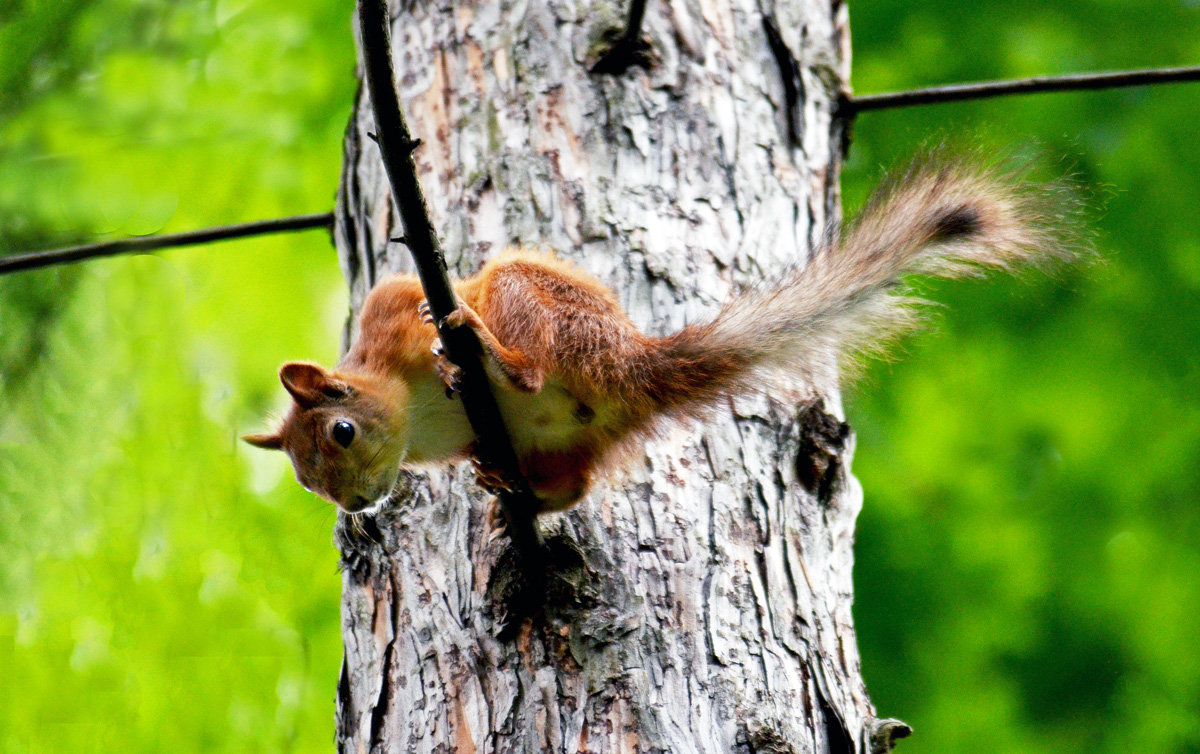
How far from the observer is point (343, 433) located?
214cm

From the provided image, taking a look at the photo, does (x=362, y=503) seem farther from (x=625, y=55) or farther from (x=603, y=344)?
(x=625, y=55)

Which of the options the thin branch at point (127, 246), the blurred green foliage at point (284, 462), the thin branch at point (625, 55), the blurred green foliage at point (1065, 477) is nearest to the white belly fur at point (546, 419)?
the thin branch at point (625, 55)

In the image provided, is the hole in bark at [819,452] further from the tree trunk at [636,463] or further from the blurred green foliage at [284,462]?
the blurred green foliage at [284,462]

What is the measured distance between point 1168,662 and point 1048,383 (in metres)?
0.83

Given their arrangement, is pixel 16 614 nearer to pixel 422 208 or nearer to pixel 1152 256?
pixel 422 208

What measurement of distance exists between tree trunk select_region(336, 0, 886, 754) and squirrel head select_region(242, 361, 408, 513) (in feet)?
0.35

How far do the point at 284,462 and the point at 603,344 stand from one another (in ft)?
5.31

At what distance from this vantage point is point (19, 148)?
310 cm

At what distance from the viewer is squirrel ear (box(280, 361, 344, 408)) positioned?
2.17 m

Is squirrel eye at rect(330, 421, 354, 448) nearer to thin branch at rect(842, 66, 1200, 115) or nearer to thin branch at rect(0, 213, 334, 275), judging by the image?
thin branch at rect(0, 213, 334, 275)

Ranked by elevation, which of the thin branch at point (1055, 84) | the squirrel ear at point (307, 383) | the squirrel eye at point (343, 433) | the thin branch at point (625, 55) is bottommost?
the squirrel eye at point (343, 433)

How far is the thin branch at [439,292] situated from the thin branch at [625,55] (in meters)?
0.99

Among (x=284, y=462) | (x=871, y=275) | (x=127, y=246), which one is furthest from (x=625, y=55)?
(x=284, y=462)

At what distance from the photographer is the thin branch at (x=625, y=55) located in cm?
254
